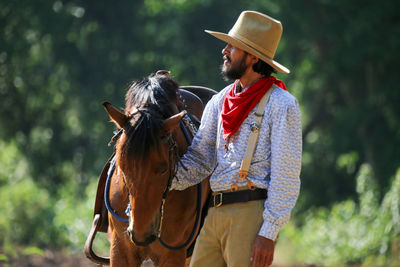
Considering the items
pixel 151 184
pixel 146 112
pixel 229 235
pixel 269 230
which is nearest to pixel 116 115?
pixel 146 112

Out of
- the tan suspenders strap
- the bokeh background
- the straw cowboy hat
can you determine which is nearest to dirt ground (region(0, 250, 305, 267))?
the tan suspenders strap

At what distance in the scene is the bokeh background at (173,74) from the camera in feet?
60.2

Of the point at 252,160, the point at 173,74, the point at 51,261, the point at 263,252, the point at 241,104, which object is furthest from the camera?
the point at 173,74

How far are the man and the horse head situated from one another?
0.97 feet

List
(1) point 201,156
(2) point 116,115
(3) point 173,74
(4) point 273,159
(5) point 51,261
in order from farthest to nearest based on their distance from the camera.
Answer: (3) point 173,74, (5) point 51,261, (1) point 201,156, (2) point 116,115, (4) point 273,159

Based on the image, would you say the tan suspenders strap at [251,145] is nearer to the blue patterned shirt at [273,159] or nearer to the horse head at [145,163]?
the blue patterned shirt at [273,159]

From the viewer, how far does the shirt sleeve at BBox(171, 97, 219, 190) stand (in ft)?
14.1

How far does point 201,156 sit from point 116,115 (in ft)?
2.14

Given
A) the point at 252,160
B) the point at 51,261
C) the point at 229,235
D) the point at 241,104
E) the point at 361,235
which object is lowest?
the point at 51,261

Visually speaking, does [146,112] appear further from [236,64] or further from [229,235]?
[229,235]

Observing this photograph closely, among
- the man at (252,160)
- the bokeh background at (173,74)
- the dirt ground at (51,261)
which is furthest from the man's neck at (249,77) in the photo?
the bokeh background at (173,74)

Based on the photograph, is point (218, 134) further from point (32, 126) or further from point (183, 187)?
point (32, 126)

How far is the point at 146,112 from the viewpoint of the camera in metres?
4.18

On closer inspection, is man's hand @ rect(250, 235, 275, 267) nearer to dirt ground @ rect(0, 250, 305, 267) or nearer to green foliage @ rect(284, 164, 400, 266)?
dirt ground @ rect(0, 250, 305, 267)
